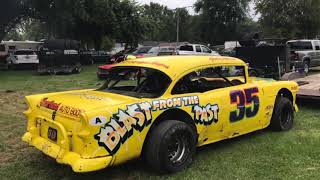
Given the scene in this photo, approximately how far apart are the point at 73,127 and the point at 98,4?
84.3ft

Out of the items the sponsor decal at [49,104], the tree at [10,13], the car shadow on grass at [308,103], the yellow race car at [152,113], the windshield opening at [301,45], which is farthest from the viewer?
the tree at [10,13]

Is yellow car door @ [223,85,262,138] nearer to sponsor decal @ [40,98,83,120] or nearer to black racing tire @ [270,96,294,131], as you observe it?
black racing tire @ [270,96,294,131]

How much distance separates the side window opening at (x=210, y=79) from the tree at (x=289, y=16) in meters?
22.7

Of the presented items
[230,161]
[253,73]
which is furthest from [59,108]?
[253,73]

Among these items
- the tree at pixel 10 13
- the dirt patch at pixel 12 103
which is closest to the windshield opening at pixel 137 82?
the dirt patch at pixel 12 103

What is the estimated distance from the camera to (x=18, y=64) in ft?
93.5

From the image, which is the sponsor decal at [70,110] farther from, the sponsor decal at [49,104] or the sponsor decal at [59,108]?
the sponsor decal at [49,104]

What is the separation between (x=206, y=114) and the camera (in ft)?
19.4

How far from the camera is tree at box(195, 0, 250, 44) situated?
62094 mm

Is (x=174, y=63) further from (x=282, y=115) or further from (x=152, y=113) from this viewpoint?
(x=282, y=115)

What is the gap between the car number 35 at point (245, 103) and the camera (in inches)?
251

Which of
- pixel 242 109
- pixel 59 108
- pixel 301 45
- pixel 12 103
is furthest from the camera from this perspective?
pixel 301 45

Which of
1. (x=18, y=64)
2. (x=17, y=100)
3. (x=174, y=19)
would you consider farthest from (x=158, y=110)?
(x=174, y=19)

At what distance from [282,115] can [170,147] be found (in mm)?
3069
